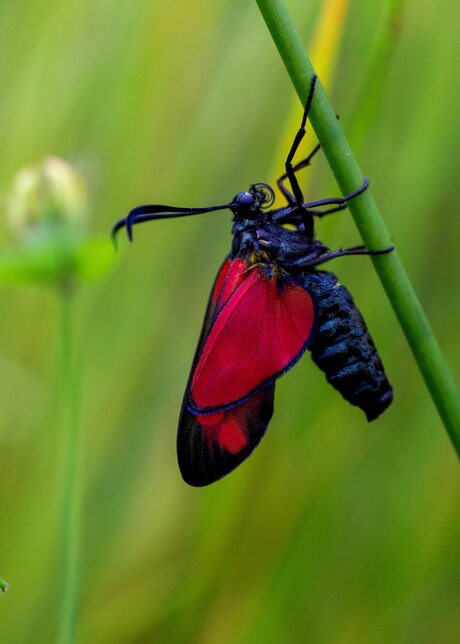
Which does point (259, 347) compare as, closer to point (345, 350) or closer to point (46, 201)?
point (345, 350)

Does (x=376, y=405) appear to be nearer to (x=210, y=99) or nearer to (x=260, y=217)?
(x=260, y=217)

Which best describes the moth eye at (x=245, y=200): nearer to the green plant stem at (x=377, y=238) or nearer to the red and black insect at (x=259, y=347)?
the red and black insect at (x=259, y=347)

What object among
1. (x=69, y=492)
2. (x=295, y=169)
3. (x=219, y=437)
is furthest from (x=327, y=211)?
(x=69, y=492)

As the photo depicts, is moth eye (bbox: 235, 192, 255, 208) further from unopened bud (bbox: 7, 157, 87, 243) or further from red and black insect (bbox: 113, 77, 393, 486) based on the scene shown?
unopened bud (bbox: 7, 157, 87, 243)

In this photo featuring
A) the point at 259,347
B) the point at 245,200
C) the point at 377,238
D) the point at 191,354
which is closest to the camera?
the point at 377,238

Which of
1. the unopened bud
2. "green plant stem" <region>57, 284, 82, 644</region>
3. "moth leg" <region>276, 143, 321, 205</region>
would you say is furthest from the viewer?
"moth leg" <region>276, 143, 321, 205</region>

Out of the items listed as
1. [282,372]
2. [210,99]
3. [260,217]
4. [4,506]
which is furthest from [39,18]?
[282,372]

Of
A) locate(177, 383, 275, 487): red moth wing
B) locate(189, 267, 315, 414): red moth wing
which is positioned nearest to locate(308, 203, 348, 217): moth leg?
locate(189, 267, 315, 414): red moth wing
